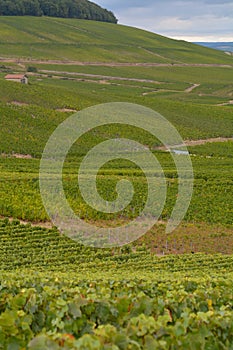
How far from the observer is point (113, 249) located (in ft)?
108

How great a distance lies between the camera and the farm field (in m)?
10.8

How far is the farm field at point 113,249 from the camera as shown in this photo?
10.8 metres

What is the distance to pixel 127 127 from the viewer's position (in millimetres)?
81750

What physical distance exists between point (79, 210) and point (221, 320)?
1184 inches

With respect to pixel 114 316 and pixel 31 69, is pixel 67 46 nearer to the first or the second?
pixel 31 69

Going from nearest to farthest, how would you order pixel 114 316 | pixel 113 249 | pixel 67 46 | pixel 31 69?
pixel 114 316
pixel 113 249
pixel 31 69
pixel 67 46

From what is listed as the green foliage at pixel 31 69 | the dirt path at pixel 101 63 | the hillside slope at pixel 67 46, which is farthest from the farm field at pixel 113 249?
the hillside slope at pixel 67 46

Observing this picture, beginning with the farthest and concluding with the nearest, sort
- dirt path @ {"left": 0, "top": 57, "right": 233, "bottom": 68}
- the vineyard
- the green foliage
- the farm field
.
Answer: dirt path @ {"left": 0, "top": 57, "right": 233, "bottom": 68} → the green foliage → the farm field → the vineyard

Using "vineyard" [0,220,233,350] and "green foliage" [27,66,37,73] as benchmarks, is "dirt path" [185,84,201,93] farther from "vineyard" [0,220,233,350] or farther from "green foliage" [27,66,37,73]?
"vineyard" [0,220,233,350]

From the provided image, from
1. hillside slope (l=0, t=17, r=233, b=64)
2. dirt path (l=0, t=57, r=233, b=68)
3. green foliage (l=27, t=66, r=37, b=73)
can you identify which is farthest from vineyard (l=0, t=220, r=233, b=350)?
hillside slope (l=0, t=17, r=233, b=64)

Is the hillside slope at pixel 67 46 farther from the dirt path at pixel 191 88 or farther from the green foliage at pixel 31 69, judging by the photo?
the dirt path at pixel 191 88

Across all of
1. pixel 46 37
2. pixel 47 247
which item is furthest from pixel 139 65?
pixel 47 247

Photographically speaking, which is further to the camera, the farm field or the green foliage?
the green foliage

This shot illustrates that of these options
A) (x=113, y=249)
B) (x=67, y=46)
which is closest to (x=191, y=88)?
(x=67, y=46)
